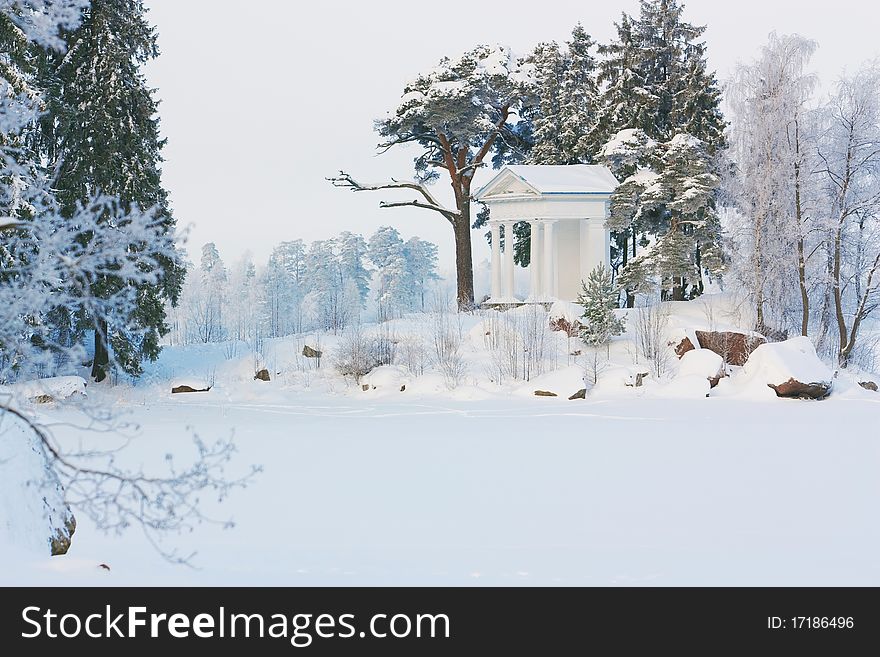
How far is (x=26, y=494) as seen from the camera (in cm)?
555

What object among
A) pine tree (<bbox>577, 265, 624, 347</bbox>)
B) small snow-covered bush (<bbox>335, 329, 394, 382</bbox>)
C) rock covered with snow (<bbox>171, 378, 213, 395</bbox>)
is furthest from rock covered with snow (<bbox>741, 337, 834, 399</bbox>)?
rock covered with snow (<bbox>171, 378, 213, 395</bbox>)

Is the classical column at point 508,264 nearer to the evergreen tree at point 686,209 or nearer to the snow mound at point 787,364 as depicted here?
the evergreen tree at point 686,209

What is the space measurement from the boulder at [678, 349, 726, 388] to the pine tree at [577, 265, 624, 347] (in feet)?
6.19

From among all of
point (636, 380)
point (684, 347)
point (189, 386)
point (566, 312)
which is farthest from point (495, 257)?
point (189, 386)

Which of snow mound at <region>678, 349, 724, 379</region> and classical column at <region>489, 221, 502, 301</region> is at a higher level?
classical column at <region>489, 221, 502, 301</region>

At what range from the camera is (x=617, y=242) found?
30.2m

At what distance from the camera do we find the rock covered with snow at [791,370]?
666 inches

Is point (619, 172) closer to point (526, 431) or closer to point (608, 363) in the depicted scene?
point (608, 363)

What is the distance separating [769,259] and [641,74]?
710 cm

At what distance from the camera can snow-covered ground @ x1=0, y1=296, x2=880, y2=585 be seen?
6.83 m

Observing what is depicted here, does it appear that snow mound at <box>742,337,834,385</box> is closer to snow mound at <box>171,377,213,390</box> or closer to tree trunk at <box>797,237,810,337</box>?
tree trunk at <box>797,237,810,337</box>

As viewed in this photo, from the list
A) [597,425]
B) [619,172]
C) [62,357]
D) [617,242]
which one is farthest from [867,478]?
[617,242]

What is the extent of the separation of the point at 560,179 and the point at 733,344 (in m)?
7.37

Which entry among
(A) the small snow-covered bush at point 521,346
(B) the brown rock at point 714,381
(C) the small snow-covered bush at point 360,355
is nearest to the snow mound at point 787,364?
(B) the brown rock at point 714,381
